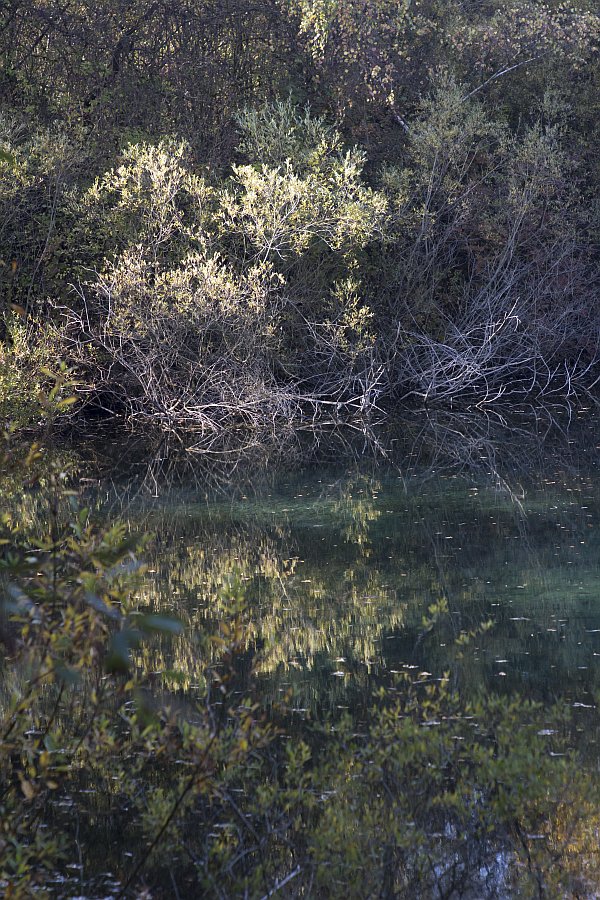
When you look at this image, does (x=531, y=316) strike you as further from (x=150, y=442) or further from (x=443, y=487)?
(x=443, y=487)

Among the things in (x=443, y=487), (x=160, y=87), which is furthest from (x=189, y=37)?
(x=443, y=487)

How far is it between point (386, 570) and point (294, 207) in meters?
10.3

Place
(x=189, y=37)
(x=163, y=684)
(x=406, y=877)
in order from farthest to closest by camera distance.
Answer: (x=189, y=37) < (x=163, y=684) < (x=406, y=877)

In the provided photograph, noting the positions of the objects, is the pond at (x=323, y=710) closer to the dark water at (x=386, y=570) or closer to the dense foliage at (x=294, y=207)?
the dark water at (x=386, y=570)

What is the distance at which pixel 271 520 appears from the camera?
11.9 metres

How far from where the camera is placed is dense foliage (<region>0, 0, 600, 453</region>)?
1880 centimetres

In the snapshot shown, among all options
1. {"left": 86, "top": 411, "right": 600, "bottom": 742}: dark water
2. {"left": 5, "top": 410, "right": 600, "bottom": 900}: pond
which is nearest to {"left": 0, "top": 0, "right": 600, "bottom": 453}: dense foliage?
{"left": 86, "top": 411, "right": 600, "bottom": 742}: dark water

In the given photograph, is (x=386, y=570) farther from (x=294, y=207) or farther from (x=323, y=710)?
(x=294, y=207)

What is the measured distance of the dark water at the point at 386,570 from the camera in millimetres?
7113

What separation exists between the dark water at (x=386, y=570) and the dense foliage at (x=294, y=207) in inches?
168

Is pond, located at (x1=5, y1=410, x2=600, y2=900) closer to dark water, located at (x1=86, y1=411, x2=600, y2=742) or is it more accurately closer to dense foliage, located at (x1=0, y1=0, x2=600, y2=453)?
dark water, located at (x1=86, y1=411, x2=600, y2=742)

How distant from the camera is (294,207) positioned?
744 inches

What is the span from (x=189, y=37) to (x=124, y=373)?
7426 mm

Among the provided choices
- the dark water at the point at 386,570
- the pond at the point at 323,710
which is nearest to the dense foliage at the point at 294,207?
the dark water at the point at 386,570
